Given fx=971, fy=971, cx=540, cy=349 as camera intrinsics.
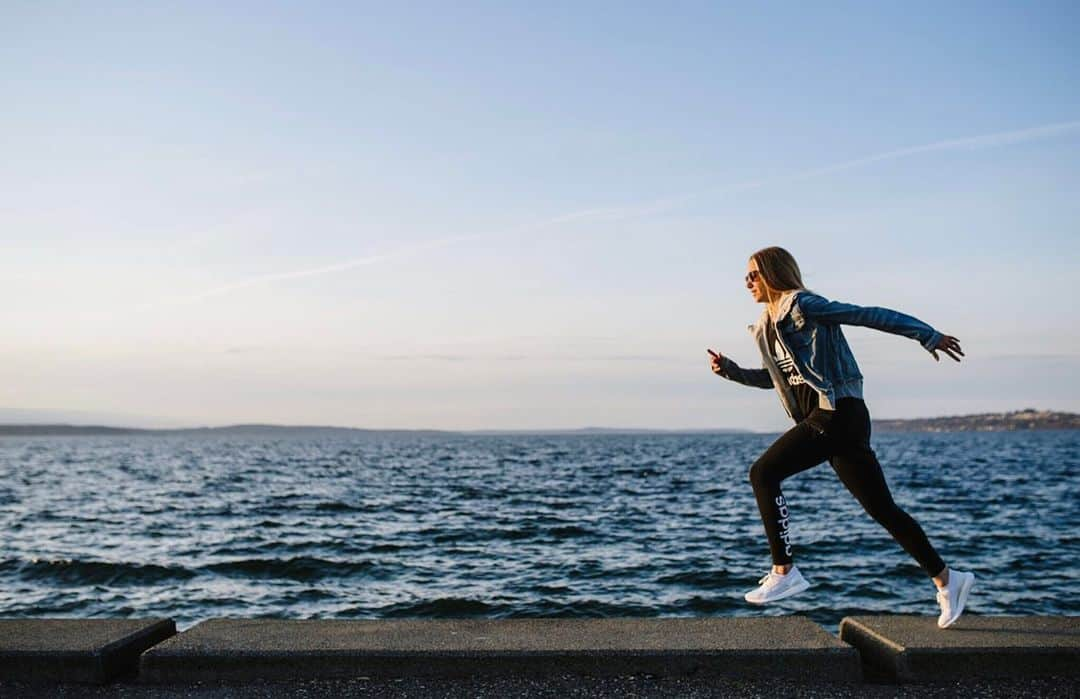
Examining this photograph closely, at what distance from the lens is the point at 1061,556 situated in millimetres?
15094

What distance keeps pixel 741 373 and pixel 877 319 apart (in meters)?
0.91

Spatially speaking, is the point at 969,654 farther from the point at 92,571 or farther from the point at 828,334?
the point at 92,571

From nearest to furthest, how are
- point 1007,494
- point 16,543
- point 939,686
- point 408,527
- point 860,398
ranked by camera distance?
point 939,686, point 860,398, point 16,543, point 408,527, point 1007,494

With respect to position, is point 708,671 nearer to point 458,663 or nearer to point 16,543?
point 458,663

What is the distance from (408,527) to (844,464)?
14.9m

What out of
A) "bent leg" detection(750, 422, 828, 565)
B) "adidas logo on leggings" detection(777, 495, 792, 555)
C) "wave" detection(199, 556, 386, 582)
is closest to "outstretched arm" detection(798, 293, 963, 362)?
"bent leg" detection(750, 422, 828, 565)

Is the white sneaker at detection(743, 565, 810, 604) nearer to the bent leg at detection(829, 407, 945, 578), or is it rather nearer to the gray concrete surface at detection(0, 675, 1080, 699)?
the bent leg at detection(829, 407, 945, 578)

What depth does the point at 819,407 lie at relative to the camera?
15.9 ft

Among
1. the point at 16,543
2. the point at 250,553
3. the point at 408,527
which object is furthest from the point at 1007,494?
the point at 16,543

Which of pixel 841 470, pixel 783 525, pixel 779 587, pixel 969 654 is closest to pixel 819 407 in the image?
pixel 841 470

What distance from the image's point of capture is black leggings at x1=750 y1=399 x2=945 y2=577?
15.6 feet

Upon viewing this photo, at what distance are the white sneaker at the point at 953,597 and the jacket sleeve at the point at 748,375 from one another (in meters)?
1.32

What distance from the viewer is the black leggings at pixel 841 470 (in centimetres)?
476

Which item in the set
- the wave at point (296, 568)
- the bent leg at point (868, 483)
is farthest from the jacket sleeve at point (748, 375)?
the wave at point (296, 568)
